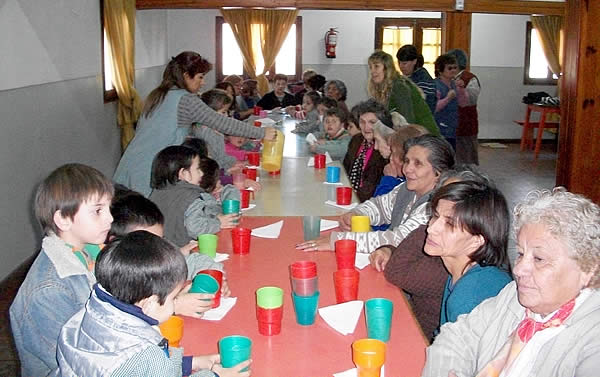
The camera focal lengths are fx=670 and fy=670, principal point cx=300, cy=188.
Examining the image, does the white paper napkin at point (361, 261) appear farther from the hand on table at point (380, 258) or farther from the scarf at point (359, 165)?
the scarf at point (359, 165)

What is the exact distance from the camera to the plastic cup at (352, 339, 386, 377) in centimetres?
162

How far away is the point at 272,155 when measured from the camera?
4.46 metres

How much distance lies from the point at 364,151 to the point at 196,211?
5.72 feet

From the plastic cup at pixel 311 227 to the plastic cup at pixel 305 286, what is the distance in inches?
31.9

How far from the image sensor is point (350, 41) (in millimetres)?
11266

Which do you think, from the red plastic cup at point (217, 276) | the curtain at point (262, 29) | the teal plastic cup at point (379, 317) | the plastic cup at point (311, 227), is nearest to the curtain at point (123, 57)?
the curtain at point (262, 29)

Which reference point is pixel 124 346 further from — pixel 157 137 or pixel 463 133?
pixel 463 133

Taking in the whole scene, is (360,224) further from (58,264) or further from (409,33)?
(409,33)

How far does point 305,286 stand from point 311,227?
84 cm

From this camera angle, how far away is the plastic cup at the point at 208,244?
260 centimetres

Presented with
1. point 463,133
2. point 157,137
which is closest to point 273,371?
point 157,137

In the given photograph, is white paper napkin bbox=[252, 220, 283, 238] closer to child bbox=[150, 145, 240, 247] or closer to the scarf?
child bbox=[150, 145, 240, 247]

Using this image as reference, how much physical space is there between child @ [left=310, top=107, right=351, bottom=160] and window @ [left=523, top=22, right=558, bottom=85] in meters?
7.19

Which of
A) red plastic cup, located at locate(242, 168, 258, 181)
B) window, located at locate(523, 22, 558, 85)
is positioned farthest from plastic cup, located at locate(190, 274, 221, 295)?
window, located at locate(523, 22, 558, 85)
